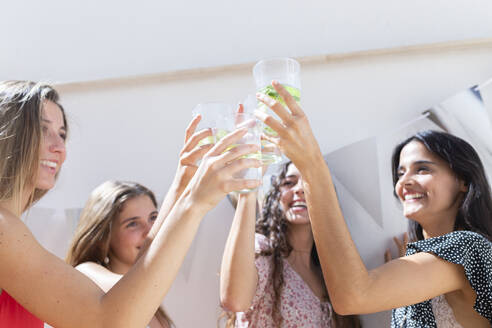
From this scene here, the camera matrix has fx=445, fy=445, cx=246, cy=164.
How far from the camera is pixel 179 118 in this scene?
2.06 metres

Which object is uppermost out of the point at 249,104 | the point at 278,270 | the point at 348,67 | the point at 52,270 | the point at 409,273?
the point at 348,67

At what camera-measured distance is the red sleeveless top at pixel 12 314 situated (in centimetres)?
96

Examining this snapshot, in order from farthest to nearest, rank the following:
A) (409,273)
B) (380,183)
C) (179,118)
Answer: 1. (179,118)
2. (380,183)
3. (409,273)

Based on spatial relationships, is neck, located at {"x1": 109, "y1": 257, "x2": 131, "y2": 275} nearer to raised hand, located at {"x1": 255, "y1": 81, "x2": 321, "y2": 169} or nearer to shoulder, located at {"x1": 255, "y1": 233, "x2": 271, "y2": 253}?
shoulder, located at {"x1": 255, "y1": 233, "x2": 271, "y2": 253}

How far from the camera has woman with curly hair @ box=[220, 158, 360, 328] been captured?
1.36 m

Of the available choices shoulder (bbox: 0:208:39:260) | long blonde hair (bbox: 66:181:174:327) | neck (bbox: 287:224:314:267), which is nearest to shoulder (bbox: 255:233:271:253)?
neck (bbox: 287:224:314:267)

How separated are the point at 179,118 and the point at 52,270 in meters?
1.27

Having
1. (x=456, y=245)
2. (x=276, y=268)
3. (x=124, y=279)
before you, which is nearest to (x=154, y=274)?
(x=124, y=279)

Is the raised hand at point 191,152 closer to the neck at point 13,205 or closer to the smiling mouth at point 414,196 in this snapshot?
the neck at point 13,205

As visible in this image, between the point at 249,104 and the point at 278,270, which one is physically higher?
the point at 249,104

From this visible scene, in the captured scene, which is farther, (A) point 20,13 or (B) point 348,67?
(A) point 20,13

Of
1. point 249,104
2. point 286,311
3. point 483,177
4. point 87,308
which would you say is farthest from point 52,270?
point 483,177

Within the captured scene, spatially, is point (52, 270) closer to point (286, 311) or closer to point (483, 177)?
point (286, 311)

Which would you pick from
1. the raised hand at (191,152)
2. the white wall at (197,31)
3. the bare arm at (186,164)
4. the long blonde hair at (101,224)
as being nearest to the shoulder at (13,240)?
the bare arm at (186,164)
